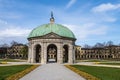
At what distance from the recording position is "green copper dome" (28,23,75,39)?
64750mm

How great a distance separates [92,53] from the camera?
165250 mm

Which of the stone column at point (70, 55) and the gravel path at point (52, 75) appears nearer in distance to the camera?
the gravel path at point (52, 75)

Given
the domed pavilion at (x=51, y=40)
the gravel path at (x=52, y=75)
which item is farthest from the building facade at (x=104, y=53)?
the gravel path at (x=52, y=75)

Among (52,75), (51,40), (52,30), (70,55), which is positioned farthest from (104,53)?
(52,75)

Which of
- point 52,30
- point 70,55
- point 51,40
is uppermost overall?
point 52,30

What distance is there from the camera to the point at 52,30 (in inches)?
2557

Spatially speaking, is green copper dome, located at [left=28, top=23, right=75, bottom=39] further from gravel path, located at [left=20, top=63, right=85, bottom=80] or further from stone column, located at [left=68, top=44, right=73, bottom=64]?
gravel path, located at [left=20, top=63, right=85, bottom=80]

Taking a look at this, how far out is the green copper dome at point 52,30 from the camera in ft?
212

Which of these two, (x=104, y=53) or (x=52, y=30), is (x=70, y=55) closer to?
(x=52, y=30)

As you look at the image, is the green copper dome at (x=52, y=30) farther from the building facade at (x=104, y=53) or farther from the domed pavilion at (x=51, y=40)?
the building facade at (x=104, y=53)

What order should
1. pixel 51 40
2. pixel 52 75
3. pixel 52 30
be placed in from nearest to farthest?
1. pixel 52 75
2. pixel 51 40
3. pixel 52 30

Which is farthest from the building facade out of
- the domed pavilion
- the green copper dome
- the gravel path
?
the gravel path

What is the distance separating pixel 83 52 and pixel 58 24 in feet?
396

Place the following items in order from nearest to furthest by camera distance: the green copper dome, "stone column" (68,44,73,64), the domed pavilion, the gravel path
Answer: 1. the gravel path
2. the domed pavilion
3. the green copper dome
4. "stone column" (68,44,73,64)
